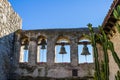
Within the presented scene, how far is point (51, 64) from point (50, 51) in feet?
2.27

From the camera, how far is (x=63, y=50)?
12.4 m

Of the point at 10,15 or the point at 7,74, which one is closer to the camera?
the point at 7,74

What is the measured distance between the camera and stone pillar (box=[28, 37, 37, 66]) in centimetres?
1239

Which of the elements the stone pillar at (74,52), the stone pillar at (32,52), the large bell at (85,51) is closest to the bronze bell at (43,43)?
the stone pillar at (32,52)

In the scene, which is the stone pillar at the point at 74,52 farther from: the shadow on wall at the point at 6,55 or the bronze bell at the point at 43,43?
the shadow on wall at the point at 6,55

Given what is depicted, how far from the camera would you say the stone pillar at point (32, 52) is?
12.4 metres

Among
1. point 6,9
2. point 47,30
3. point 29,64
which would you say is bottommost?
point 29,64

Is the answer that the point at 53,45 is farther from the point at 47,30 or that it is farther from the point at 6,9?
the point at 6,9

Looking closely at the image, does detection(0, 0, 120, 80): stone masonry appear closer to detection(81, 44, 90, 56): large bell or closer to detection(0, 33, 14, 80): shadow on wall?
detection(0, 33, 14, 80): shadow on wall

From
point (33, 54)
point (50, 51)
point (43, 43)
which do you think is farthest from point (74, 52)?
point (33, 54)

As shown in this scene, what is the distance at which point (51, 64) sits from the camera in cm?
1223

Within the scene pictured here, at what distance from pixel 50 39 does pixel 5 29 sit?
2.37m

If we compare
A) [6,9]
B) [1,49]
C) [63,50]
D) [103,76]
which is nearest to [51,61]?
[63,50]

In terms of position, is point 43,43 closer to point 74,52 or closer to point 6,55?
point 74,52
